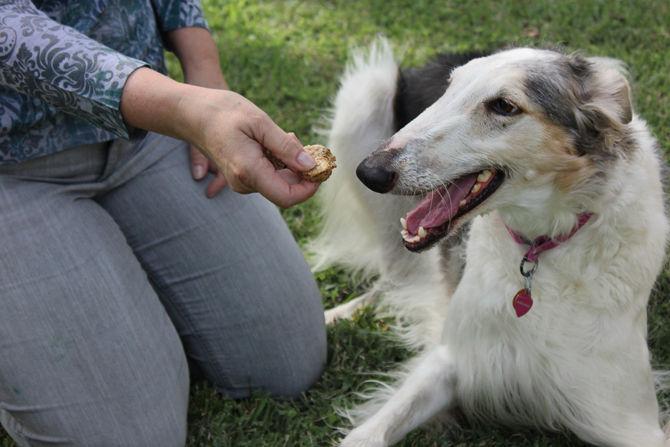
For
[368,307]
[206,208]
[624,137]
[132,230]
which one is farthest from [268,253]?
[624,137]

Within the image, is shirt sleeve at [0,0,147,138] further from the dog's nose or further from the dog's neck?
the dog's neck

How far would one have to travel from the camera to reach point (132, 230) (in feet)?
11.2

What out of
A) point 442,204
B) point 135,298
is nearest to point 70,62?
point 135,298

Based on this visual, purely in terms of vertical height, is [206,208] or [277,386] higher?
[206,208]

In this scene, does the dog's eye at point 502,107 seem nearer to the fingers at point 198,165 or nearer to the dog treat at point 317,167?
the dog treat at point 317,167

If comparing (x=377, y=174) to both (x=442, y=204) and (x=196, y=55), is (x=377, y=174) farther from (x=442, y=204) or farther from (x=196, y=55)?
(x=196, y=55)

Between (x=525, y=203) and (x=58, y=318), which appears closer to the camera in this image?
(x=525, y=203)

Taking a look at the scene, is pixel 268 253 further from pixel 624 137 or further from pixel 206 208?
pixel 624 137

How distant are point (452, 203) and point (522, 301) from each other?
46 centimetres

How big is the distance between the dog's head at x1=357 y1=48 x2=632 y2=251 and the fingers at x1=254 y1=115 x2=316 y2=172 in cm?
19

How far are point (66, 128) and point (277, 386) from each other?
134 centimetres

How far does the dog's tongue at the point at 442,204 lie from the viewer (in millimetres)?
2615

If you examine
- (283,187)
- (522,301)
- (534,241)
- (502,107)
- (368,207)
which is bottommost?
(368,207)

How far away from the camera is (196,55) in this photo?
3547 millimetres
